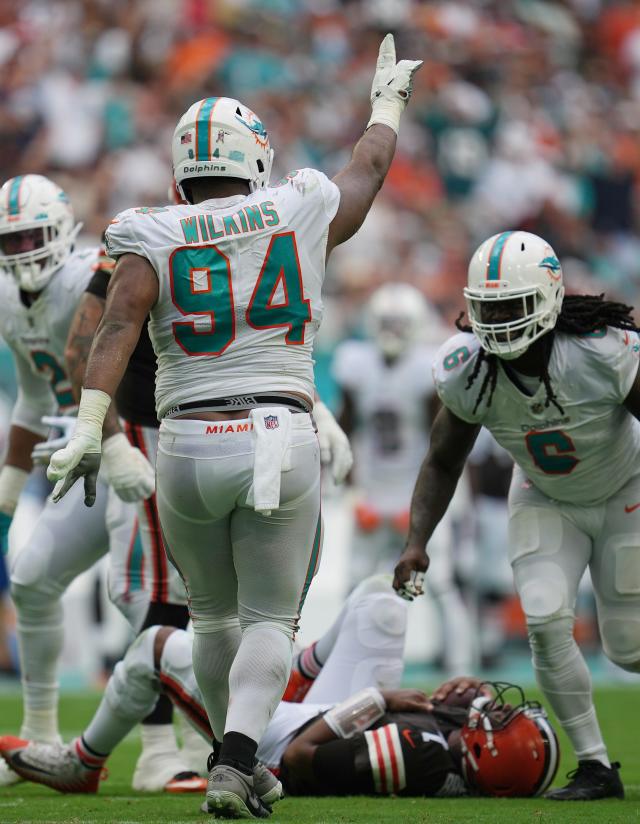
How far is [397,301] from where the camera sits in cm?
920

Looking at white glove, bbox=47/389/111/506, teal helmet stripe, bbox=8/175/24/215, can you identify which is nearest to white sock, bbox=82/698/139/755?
white glove, bbox=47/389/111/506

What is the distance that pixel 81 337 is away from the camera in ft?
17.0

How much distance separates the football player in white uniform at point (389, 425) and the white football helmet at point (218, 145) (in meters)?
5.01

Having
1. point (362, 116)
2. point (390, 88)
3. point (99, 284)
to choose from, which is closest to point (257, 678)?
point (390, 88)

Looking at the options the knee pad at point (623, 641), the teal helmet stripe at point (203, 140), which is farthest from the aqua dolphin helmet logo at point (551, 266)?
the teal helmet stripe at point (203, 140)

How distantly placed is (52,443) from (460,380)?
57.6 inches

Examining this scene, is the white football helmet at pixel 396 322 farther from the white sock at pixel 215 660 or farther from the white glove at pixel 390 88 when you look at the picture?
the white sock at pixel 215 660

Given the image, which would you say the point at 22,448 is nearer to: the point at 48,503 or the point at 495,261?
the point at 48,503

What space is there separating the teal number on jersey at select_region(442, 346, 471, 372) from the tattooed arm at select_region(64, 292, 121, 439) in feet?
3.86

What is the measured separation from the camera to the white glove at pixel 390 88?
177 inches

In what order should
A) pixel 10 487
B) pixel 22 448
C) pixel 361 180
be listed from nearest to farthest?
pixel 361 180
pixel 10 487
pixel 22 448

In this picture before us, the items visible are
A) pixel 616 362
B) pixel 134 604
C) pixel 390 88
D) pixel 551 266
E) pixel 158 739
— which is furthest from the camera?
pixel 134 604

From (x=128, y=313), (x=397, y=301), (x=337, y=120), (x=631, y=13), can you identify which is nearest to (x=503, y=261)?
(x=128, y=313)

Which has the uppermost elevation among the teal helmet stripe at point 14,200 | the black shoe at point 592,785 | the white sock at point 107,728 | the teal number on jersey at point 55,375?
the teal helmet stripe at point 14,200
